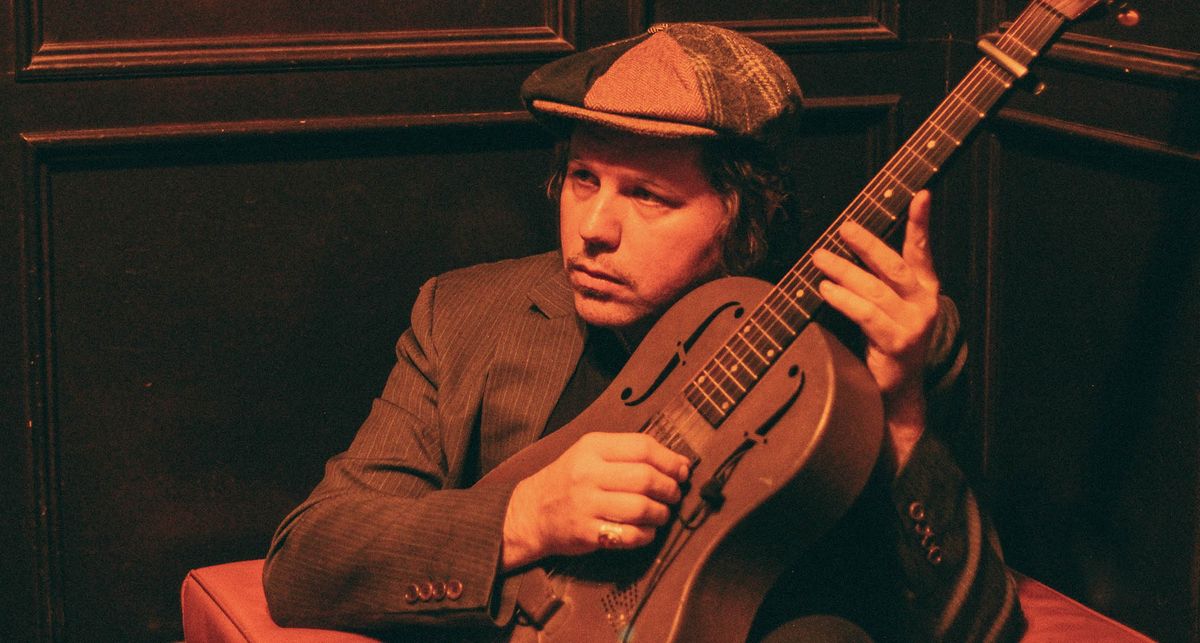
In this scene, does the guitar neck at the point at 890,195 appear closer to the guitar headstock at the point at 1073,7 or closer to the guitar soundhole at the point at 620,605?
the guitar headstock at the point at 1073,7

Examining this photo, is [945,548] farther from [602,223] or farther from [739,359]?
[602,223]

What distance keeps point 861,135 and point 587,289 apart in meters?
0.96

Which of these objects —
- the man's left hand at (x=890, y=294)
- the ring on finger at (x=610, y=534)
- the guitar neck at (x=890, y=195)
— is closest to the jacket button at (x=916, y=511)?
the man's left hand at (x=890, y=294)

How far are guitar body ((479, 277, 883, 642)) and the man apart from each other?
0.16 ft

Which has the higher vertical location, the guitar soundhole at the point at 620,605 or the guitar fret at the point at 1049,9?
the guitar fret at the point at 1049,9

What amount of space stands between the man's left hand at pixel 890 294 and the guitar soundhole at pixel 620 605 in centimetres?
40

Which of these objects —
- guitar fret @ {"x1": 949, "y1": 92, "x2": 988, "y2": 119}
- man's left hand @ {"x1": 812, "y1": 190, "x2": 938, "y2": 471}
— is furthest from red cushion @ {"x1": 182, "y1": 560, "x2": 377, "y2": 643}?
guitar fret @ {"x1": 949, "y1": 92, "x2": 988, "y2": 119}

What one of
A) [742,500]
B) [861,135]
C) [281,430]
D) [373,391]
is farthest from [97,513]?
[861,135]

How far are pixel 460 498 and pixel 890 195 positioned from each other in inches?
27.5

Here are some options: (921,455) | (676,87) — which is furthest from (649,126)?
(921,455)

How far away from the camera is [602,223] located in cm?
199

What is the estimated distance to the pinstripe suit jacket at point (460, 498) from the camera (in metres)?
1.90

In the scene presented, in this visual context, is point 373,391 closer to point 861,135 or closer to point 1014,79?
point 861,135

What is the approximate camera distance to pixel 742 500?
168 centimetres
